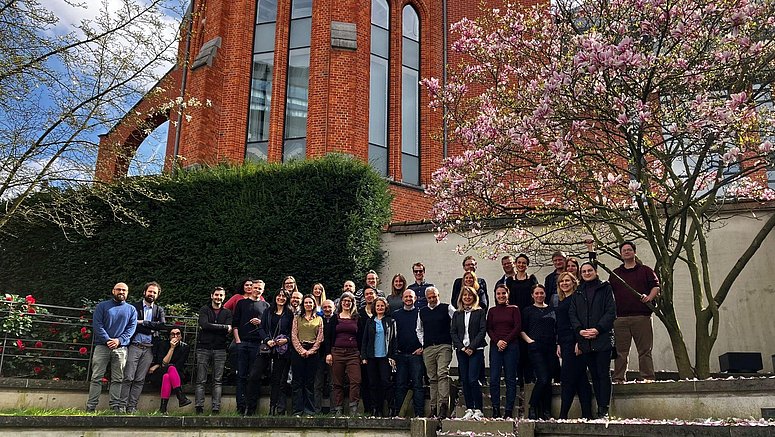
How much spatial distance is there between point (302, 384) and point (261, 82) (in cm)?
1222

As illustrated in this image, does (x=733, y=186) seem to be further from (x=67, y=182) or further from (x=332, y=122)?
(x=67, y=182)

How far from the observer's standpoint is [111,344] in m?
8.81

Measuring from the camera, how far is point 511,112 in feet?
32.1

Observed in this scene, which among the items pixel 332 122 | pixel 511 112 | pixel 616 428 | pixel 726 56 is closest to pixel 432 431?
pixel 616 428

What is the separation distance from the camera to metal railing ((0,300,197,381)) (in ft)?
31.1

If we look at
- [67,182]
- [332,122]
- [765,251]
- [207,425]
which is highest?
[332,122]

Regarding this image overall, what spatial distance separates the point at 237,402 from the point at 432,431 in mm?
3281

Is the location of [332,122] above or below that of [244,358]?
above

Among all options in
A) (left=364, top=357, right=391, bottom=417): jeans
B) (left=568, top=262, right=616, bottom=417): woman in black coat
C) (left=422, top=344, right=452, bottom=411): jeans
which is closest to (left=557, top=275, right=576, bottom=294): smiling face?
Answer: (left=568, top=262, right=616, bottom=417): woman in black coat

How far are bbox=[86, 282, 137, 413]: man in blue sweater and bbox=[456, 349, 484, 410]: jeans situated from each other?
4.63 m

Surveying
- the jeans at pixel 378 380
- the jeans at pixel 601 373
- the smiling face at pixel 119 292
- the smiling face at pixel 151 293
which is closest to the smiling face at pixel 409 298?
the jeans at pixel 378 380

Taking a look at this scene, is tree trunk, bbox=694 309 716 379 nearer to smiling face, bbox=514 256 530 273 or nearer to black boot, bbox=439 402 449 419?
smiling face, bbox=514 256 530 273

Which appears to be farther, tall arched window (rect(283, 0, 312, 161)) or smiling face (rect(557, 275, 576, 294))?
tall arched window (rect(283, 0, 312, 161))

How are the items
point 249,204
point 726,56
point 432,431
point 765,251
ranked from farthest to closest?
point 249,204, point 765,251, point 726,56, point 432,431
